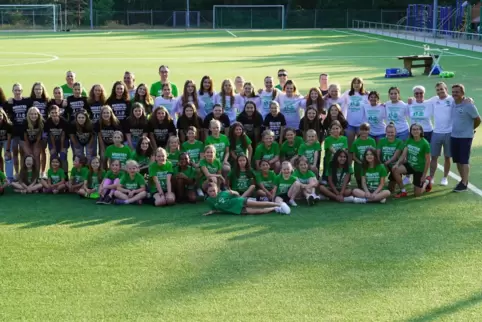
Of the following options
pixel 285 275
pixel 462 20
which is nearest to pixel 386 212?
pixel 285 275

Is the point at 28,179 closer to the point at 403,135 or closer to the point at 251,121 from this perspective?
the point at 251,121

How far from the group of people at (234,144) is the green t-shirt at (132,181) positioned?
2cm

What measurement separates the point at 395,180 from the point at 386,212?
1140mm

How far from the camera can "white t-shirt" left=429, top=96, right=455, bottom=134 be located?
1113 centimetres

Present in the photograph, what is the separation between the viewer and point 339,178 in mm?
10891

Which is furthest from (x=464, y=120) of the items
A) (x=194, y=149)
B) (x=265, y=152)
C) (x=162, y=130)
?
(x=162, y=130)

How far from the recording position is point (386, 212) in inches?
392

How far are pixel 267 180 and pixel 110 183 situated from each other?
2408 mm

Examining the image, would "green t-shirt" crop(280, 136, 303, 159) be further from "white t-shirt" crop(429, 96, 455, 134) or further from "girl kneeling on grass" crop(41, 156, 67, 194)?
"girl kneeling on grass" crop(41, 156, 67, 194)

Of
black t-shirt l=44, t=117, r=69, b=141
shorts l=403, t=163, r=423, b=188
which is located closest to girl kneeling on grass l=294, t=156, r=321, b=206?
shorts l=403, t=163, r=423, b=188

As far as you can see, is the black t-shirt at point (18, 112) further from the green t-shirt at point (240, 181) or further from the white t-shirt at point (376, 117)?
the white t-shirt at point (376, 117)

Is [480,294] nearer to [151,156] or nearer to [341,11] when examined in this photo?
[151,156]

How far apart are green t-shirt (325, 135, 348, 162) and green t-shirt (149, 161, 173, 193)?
102 inches

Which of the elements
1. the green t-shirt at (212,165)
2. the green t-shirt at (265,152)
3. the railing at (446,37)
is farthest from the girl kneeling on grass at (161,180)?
the railing at (446,37)
